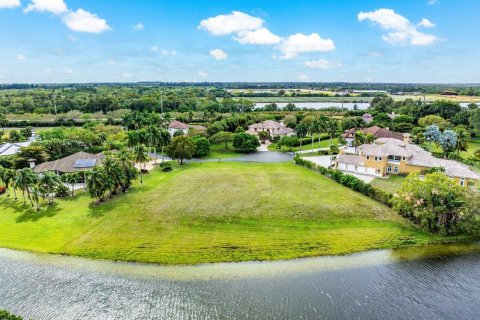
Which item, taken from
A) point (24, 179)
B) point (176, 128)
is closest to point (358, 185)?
point (24, 179)

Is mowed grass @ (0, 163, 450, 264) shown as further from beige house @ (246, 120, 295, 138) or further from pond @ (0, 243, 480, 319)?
beige house @ (246, 120, 295, 138)

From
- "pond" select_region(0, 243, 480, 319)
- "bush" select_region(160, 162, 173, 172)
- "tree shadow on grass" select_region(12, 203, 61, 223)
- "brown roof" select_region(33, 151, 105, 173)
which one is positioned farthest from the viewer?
"bush" select_region(160, 162, 173, 172)

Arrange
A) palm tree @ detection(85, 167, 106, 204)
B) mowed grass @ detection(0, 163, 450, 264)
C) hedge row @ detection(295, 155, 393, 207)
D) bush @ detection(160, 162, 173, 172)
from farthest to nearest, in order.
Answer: bush @ detection(160, 162, 173, 172)
hedge row @ detection(295, 155, 393, 207)
palm tree @ detection(85, 167, 106, 204)
mowed grass @ detection(0, 163, 450, 264)

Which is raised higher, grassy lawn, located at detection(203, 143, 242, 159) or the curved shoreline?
grassy lawn, located at detection(203, 143, 242, 159)

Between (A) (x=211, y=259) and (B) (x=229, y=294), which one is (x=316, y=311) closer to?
(B) (x=229, y=294)

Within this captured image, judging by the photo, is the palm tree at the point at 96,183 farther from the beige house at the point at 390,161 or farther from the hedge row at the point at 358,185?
the beige house at the point at 390,161

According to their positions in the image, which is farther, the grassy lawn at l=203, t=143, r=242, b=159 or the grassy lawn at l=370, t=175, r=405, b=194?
the grassy lawn at l=203, t=143, r=242, b=159

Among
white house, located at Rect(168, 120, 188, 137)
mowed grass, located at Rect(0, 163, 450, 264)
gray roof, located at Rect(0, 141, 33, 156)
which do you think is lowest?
mowed grass, located at Rect(0, 163, 450, 264)

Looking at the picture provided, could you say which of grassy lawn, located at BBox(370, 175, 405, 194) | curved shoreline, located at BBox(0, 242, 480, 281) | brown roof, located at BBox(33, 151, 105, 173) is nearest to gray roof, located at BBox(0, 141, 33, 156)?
brown roof, located at BBox(33, 151, 105, 173)
